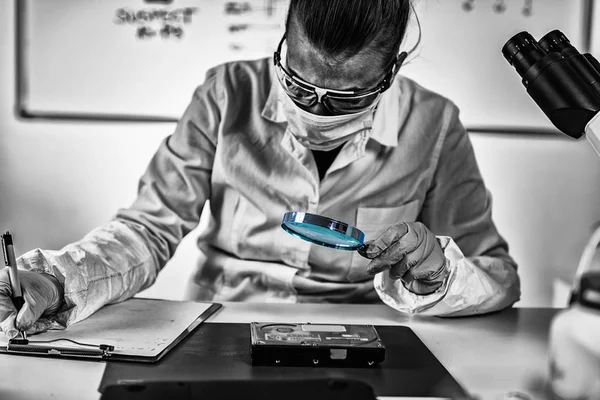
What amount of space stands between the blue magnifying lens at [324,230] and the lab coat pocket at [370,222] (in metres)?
0.50

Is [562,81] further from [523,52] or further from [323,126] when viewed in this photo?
[323,126]

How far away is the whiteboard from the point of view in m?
3.17

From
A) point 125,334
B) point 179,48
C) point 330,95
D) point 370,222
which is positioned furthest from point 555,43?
point 179,48

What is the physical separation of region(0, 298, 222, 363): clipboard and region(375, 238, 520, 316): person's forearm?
42cm

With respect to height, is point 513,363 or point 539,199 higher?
point 513,363

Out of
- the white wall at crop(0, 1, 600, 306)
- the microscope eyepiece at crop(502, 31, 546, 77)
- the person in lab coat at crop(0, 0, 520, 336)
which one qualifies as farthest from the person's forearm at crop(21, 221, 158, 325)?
→ the white wall at crop(0, 1, 600, 306)

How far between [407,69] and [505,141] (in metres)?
0.58

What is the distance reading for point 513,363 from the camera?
54.2 inches

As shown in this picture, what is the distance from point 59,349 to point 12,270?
171mm

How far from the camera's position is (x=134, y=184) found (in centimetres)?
333

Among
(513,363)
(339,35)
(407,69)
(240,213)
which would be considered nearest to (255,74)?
(240,213)

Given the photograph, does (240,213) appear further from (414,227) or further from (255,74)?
(414,227)

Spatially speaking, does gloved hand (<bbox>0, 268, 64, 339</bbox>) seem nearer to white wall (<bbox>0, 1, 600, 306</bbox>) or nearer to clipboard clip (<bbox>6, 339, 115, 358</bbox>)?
clipboard clip (<bbox>6, 339, 115, 358</bbox>)

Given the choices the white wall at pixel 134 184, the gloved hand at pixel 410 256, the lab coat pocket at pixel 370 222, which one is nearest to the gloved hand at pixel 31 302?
the gloved hand at pixel 410 256
